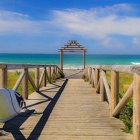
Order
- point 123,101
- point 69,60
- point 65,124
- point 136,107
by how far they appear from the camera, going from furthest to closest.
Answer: point 69,60 < point 65,124 < point 123,101 < point 136,107

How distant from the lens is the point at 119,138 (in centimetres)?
512

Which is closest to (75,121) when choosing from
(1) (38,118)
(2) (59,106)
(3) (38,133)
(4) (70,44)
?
(1) (38,118)

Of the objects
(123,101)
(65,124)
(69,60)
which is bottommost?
(65,124)

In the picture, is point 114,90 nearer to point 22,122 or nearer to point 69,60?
point 22,122

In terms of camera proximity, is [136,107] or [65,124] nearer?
[136,107]

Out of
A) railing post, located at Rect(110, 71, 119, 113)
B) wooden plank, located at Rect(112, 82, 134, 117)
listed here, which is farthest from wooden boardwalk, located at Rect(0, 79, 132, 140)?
railing post, located at Rect(110, 71, 119, 113)

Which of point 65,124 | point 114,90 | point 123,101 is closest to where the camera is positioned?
point 123,101

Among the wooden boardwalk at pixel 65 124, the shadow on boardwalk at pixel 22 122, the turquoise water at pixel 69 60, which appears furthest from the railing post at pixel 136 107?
the turquoise water at pixel 69 60

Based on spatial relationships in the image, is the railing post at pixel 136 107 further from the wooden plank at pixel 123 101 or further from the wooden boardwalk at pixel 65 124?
the wooden boardwalk at pixel 65 124

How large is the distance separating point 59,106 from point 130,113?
7.60ft

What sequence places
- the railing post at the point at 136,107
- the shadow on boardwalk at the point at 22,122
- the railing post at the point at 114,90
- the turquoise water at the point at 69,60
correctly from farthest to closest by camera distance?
the turquoise water at the point at 69,60
the railing post at the point at 114,90
the shadow on boardwalk at the point at 22,122
the railing post at the point at 136,107

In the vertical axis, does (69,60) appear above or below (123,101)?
above

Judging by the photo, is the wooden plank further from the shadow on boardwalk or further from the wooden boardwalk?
the shadow on boardwalk

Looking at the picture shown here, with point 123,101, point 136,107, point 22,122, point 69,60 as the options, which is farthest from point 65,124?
point 69,60
